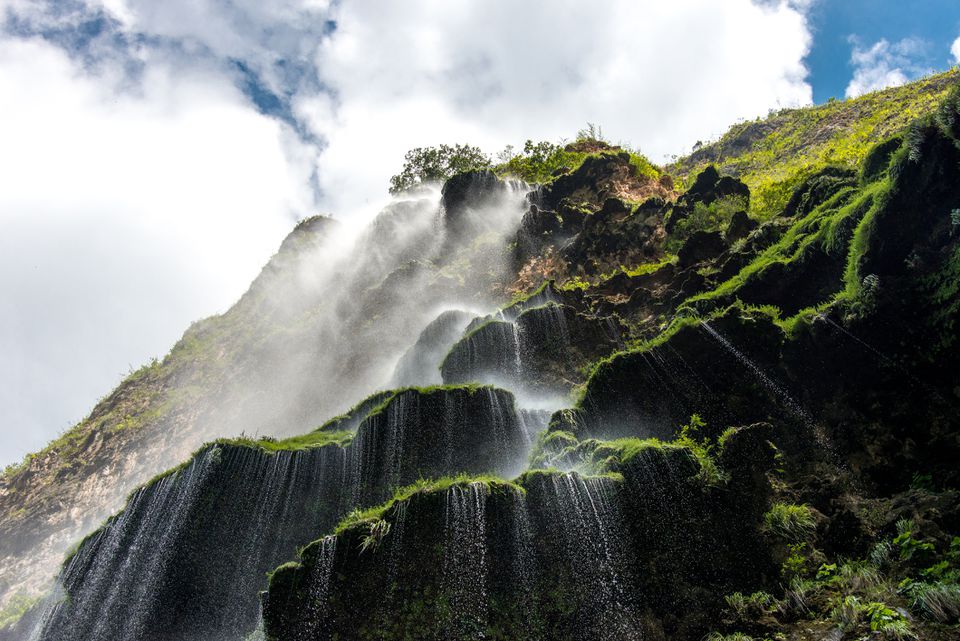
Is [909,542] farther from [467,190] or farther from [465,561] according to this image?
[467,190]

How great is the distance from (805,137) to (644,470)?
41.8 metres

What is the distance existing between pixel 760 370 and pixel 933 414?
Result: 12.3 feet

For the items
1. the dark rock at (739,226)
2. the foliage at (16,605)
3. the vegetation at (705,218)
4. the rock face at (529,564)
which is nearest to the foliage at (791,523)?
the rock face at (529,564)

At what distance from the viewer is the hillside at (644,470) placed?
10953mm

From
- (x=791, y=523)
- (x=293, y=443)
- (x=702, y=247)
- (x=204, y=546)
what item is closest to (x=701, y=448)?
(x=791, y=523)

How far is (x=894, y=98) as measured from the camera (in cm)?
4081

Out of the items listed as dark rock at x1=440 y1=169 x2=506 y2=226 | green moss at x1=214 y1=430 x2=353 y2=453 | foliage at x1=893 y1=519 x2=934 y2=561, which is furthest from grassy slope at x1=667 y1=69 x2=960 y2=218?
green moss at x1=214 y1=430 x2=353 y2=453

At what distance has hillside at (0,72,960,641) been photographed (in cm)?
1095

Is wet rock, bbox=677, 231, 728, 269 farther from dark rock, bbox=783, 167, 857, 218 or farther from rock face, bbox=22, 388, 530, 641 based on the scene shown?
rock face, bbox=22, 388, 530, 641

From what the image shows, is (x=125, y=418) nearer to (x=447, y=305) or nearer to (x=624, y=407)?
(x=447, y=305)

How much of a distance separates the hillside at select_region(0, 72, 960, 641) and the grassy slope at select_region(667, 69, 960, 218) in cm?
142

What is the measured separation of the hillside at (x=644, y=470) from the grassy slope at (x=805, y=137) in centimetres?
142

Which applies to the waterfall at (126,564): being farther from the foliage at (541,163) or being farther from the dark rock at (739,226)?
the foliage at (541,163)

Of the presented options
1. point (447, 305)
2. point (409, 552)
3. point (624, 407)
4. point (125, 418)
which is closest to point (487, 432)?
point (624, 407)
